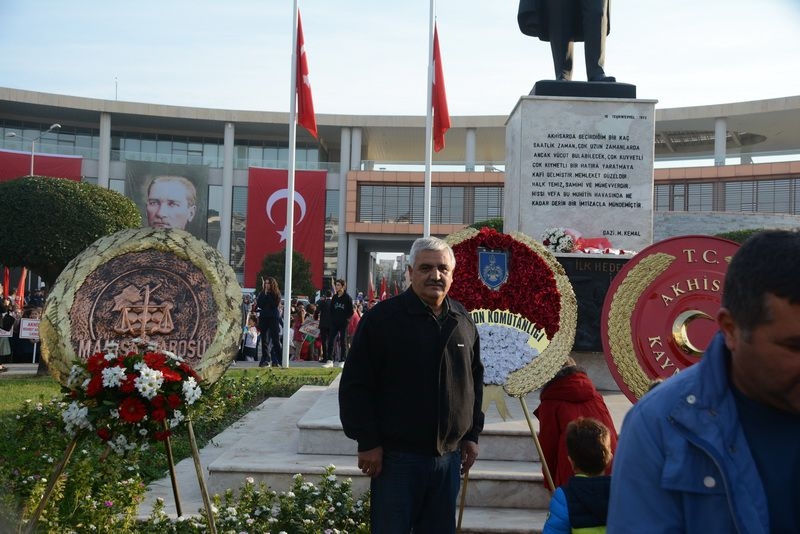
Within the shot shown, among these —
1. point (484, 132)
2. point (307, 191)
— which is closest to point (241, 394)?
point (307, 191)

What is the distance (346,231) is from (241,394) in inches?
1394

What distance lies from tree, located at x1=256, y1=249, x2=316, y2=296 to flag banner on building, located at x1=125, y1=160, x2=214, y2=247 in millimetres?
3822

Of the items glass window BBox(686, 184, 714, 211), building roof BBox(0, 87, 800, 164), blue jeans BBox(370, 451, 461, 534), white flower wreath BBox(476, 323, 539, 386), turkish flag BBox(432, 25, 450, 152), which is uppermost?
building roof BBox(0, 87, 800, 164)

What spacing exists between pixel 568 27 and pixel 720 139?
34805mm

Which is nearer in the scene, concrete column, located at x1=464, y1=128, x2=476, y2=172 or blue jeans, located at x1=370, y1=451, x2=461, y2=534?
blue jeans, located at x1=370, y1=451, x2=461, y2=534

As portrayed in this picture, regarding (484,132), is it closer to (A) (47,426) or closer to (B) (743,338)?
(A) (47,426)

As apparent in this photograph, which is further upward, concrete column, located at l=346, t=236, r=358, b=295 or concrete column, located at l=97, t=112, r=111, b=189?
concrete column, located at l=97, t=112, r=111, b=189

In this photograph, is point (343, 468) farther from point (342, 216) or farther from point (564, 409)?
point (342, 216)

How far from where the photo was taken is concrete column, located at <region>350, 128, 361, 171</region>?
46.2 meters

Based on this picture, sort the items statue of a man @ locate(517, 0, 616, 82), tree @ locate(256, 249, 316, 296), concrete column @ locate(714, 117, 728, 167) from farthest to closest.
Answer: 1. concrete column @ locate(714, 117, 728, 167)
2. tree @ locate(256, 249, 316, 296)
3. statue of a man @ locate(517, 0, 616, 82)

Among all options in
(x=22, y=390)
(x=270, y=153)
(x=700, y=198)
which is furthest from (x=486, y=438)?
(x=270, y=153)

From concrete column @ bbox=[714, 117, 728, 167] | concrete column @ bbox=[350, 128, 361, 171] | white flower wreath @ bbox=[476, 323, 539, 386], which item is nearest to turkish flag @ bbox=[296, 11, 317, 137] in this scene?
white flower wreath @ bbox=[476, 323, 539, 386]

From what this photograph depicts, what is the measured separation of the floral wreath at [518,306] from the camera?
195 inches

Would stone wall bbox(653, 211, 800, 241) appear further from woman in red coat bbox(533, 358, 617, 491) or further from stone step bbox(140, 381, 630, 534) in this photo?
woman in red coat bbox(533, 358, 617, 491)
